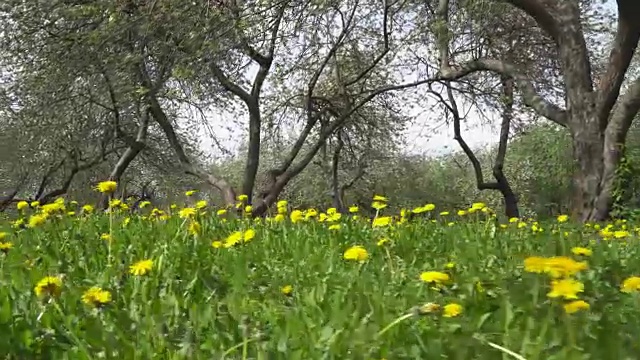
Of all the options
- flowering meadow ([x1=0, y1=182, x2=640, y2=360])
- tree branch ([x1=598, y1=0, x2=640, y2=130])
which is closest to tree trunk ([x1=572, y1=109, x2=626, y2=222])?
tree branch ([x1=598, y1=0, x2=640, y2=130])

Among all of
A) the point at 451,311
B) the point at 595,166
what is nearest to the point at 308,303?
the point at 451,311

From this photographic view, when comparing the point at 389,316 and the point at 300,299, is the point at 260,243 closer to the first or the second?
the point at 300,299

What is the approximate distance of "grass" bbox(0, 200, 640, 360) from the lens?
1.42 m

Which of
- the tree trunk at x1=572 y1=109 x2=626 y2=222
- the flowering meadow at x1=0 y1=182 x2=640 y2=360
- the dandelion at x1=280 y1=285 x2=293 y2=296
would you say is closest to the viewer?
the flowering meadow at x1=0 y1=182 x2=640 y2=360

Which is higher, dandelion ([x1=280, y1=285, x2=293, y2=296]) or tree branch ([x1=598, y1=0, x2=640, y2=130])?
tree branch ([x1=598, y1=0, x2=640, y2=130])

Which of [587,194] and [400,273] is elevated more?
[587,194]

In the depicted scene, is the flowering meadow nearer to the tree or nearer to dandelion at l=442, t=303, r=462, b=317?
dandelion at l=442, t=303, r=462, b=317

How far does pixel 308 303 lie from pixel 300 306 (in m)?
0.07

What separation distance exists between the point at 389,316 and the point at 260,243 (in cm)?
209

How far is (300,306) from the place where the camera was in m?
1.94

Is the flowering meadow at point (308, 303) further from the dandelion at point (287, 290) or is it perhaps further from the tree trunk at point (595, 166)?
the tree trunk at point (595, 166)

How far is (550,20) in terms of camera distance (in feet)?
32.4

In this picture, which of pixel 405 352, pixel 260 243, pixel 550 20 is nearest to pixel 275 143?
pixel 550 20

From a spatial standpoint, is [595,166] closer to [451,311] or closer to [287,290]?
[287,290]
